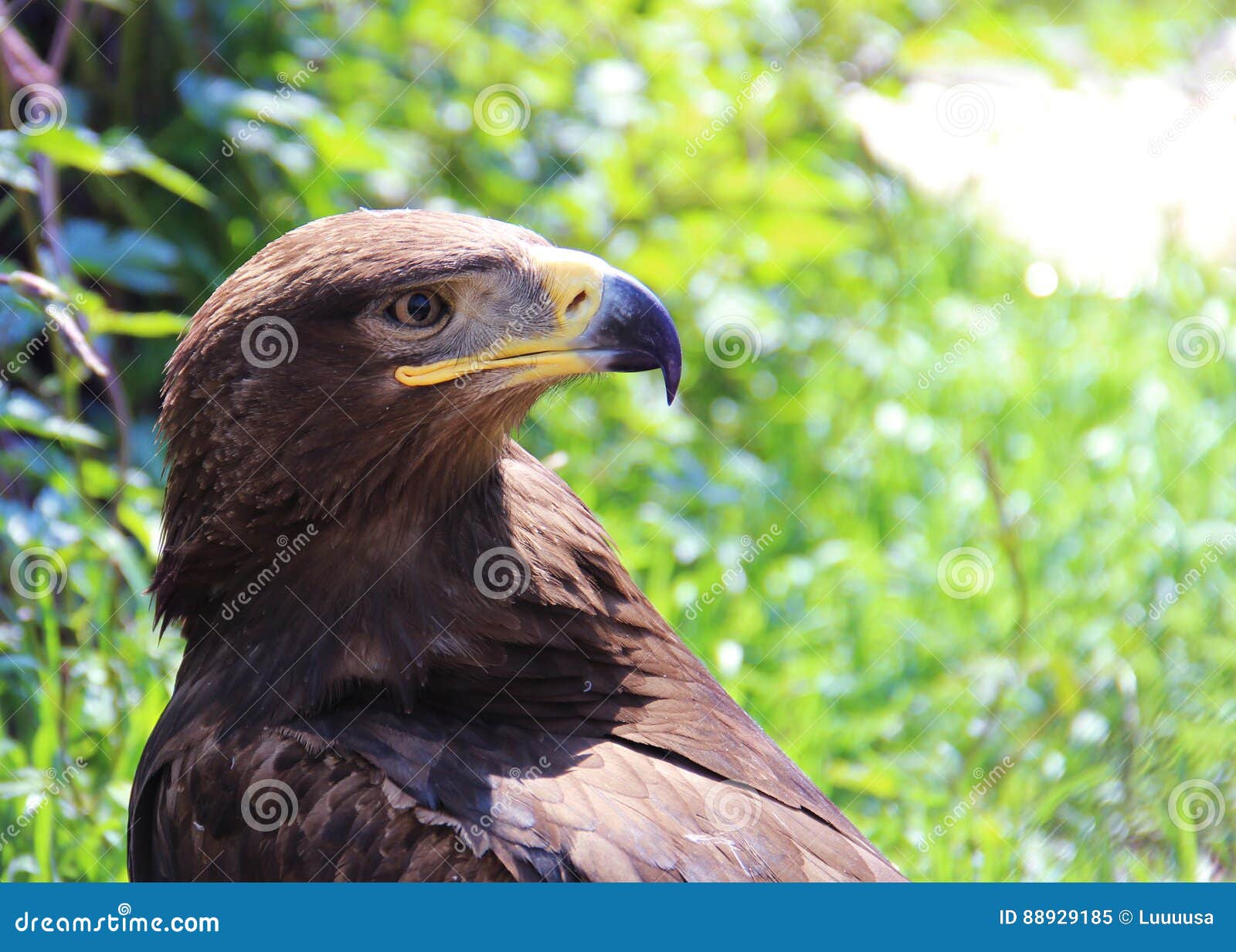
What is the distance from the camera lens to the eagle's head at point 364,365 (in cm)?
326

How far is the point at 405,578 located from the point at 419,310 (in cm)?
62

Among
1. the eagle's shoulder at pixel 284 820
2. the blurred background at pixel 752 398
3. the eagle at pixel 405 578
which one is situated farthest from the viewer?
the blurred background at pixel 752 398

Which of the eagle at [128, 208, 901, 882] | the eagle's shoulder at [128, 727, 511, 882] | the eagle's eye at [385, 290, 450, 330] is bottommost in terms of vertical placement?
the eagle's shoulder at [128, 727, 511, 882]

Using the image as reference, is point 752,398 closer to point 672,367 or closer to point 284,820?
point 672,367

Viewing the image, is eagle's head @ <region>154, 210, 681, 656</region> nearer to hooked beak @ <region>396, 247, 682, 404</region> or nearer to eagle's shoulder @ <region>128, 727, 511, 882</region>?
hooked beak @ <region>396, 247, 682, 404</region>

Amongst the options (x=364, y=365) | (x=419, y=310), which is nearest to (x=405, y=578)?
(x=364, y=365)

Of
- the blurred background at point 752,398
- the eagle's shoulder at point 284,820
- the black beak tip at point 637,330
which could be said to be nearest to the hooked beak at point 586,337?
the black beak tip at point 637,330

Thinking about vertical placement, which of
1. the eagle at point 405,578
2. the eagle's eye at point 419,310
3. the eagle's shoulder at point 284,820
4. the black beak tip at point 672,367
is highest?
the black beak tip at point 672,367

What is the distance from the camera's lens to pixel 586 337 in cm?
329

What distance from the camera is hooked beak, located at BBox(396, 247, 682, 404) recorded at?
10.6ft

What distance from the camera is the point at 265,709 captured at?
127 inches

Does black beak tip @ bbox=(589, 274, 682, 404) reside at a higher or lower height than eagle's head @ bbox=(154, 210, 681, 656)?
higher

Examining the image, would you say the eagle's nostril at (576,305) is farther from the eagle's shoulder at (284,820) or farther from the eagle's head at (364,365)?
the eagle's shoulder at (284,820)

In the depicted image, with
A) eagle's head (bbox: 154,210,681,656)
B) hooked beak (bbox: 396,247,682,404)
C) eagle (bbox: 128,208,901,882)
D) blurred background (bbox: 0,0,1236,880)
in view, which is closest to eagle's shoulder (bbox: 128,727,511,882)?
eagle (bbox: 128,208,901,882)
